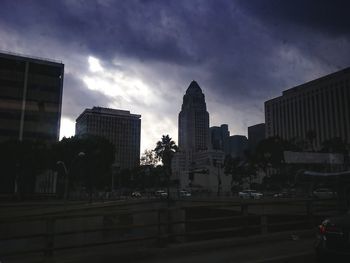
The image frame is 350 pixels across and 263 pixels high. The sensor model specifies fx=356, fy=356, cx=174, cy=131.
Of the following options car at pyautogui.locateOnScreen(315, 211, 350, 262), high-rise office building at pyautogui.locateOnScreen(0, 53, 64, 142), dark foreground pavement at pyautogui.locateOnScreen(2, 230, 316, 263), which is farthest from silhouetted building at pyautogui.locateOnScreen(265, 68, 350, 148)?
car at pyautogui.locateOnScreen(315, 211, 350, 262)

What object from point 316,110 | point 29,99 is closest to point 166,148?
point 29,99

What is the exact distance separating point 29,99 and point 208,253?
79.2 metres

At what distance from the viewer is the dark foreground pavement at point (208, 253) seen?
866cm

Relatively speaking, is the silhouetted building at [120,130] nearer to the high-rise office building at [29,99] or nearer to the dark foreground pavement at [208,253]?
the high-rise office building at [29,99]

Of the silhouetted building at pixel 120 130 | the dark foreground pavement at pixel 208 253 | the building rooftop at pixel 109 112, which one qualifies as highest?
the building rooftop at pixel 109 112

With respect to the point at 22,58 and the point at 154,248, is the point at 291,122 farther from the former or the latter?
the point at 154,248

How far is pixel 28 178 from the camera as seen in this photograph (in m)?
71.8

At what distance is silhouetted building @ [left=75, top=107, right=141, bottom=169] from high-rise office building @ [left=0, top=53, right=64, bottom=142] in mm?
90456

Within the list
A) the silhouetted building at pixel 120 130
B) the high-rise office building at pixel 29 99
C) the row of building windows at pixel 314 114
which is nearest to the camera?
the high-rise office building at pixel 29 99

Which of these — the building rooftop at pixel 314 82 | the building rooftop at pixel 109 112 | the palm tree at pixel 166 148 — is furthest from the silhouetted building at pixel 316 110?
the building rooftop at pixel 109 112

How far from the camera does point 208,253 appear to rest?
9.70 metres

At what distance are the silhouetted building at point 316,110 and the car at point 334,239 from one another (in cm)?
13382

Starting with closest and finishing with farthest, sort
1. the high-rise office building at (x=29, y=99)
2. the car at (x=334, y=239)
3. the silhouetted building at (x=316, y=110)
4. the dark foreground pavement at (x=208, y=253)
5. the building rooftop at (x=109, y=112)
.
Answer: the car at (x=334, y=239) < the dark foreground pavement at (x=208, y=253) < the high-rise office building at (x=29, y=99) < the silhouetted building at (x=316, y=110) < the building rooftop at (x=109, y=112)

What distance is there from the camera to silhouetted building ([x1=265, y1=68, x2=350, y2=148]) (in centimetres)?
14175
